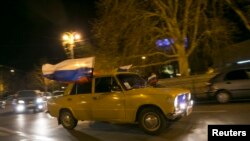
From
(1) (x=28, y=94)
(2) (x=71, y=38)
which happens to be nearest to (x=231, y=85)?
(1) (x=28, y=94)

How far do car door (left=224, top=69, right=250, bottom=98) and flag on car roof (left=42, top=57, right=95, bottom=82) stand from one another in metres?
7.48

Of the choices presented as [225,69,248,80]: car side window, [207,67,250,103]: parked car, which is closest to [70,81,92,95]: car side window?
[207,67,250,103]: parked car

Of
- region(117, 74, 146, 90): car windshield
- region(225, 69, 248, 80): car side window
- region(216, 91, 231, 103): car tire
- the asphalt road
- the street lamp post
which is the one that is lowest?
the asphalt road

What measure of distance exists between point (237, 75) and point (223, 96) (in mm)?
1120

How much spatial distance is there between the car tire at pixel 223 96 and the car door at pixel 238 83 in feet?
0.88

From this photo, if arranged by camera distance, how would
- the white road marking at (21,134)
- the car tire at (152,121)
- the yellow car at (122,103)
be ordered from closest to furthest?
the yellow car at (122,103)
the car tire at (152,121)
the white road marking at (21,134)

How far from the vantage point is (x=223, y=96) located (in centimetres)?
1922

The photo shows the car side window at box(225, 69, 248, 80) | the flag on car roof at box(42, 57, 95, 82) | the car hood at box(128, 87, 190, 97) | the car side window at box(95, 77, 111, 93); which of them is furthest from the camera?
the car side window at box(225, 69, 248, 80)

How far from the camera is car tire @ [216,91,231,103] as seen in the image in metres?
19.1

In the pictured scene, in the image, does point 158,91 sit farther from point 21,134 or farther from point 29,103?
point 29,103

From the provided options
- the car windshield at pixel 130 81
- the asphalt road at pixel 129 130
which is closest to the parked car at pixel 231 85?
the asphalt road at pixel 129 130

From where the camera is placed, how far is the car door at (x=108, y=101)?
12820mm

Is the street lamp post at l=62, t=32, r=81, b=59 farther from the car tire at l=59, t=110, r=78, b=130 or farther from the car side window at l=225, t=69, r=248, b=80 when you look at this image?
the car tire at l=59, t=110, r=78, b=130

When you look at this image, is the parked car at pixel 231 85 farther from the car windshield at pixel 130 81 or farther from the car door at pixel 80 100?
the car door at pixel 80 100
